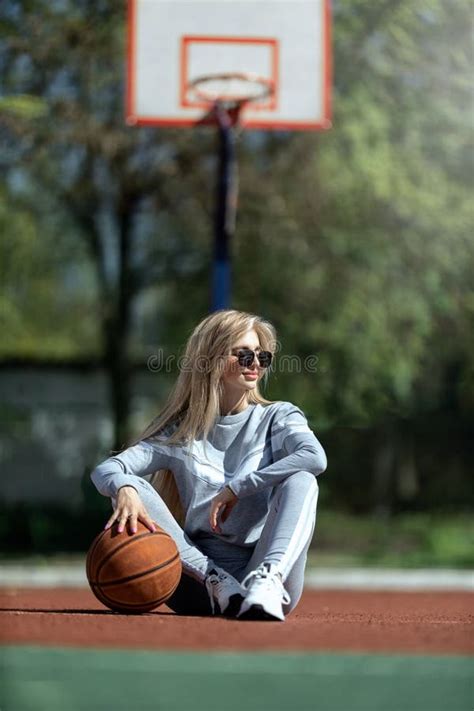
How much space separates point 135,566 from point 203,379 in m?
0.66

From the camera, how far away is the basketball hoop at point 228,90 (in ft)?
41.4

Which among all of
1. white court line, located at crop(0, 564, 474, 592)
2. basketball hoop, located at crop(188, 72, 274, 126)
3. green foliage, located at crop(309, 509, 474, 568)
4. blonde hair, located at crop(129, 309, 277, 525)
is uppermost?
basketball hoop, located at crop(188, 72, 274, 126)

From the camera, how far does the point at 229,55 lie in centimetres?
1265

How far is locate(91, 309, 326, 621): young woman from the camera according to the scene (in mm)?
4359

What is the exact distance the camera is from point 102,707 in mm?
2812

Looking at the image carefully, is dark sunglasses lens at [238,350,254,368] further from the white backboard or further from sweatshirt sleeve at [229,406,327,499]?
the white backboard

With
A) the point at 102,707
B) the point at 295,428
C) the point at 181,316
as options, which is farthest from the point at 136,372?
the point at 102,707

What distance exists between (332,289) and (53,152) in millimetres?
3817

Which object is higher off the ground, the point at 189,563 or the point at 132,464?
the point at 132,464

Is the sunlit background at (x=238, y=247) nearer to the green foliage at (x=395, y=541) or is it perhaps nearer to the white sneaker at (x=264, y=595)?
the green foliage at (x=395, y=541)

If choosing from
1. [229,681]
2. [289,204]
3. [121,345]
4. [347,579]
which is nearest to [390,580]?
[347,579]

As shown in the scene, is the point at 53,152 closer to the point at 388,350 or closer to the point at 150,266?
the point at 150,266

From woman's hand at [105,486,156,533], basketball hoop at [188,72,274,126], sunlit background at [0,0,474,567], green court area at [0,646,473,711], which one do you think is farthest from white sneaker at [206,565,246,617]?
sunlit background at [0,0,474,567]

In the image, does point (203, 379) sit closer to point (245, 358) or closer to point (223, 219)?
point (245, 358)
